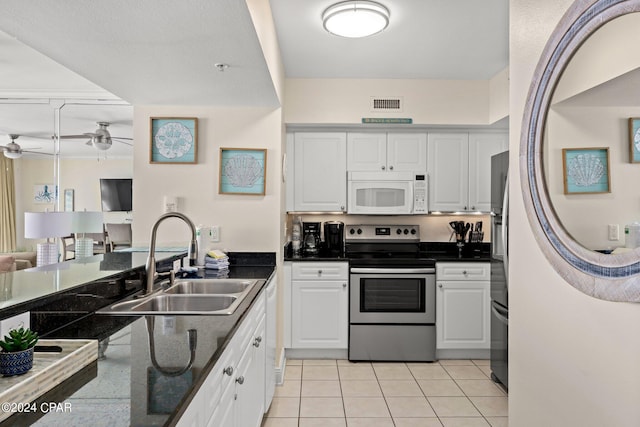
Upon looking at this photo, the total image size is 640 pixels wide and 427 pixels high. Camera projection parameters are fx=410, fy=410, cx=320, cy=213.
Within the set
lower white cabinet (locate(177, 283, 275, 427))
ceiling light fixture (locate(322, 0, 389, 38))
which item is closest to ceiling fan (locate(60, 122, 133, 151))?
ceiling light fixture (locate(322, 0, 389, 38))

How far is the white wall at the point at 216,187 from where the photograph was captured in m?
3.20

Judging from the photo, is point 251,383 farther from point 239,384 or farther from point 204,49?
point 204,49

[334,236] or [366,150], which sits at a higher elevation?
[366,150]

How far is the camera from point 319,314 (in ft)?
12.3

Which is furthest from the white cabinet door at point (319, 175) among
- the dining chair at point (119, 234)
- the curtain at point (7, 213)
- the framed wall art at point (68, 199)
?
the framed wall art at point (68, 199)

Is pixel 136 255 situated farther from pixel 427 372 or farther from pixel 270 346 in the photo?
pixel 427 372

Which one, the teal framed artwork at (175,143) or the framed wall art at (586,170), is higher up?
the teal framed artwork at (175,143)

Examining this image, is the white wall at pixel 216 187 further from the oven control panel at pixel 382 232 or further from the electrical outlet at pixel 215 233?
the oven control panel at pixel 382 232

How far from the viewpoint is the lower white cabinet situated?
1132 mm

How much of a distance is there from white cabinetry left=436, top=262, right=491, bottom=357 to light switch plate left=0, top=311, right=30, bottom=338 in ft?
10.4

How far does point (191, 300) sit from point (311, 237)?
2024 millimetres

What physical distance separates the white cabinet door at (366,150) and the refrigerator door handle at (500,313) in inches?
63.4

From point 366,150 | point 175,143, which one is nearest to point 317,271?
point 366,150

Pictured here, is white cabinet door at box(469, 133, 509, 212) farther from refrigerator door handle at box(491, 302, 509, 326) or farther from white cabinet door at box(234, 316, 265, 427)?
white cabinet door at box(234, 316, 265, 427)
